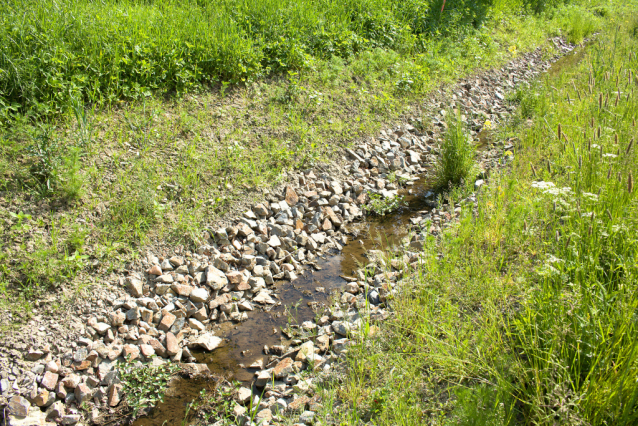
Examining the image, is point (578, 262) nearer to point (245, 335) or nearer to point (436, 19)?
point (245, 335)

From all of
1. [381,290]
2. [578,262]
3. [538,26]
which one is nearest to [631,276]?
[578,262]

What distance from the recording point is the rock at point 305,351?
3.52m

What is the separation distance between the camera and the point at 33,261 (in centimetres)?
376

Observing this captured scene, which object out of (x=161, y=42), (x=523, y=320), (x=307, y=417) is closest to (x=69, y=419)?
(x=307, y=417)

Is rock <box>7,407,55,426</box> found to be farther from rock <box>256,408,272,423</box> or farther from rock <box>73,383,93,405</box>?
rock <box>256,408,272,423</box>

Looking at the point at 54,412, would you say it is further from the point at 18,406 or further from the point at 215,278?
the point at 215,278

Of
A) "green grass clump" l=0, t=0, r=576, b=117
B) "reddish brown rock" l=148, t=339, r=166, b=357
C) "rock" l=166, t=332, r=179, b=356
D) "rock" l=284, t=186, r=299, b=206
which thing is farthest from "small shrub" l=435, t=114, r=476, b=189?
"reddish brown rock" l=148, t=339, r=166, b=357

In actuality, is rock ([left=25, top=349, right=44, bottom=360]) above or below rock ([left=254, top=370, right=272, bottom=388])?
below

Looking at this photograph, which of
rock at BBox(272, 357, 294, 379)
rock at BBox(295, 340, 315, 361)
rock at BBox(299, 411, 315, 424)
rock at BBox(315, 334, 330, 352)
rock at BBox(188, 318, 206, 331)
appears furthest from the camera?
rock at BBox(188, 318, 206, 331)

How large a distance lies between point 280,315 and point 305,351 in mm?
707

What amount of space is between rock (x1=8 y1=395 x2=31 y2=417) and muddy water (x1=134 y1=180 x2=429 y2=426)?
76 cm

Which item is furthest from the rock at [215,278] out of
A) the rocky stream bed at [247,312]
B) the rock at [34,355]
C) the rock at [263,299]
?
the rock at [34,355]

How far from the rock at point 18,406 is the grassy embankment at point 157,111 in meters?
0.91

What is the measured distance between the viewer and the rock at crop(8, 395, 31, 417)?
296 centimetres
